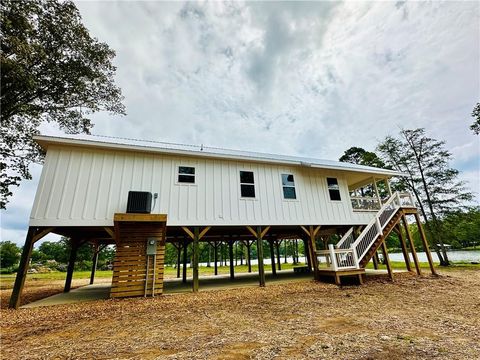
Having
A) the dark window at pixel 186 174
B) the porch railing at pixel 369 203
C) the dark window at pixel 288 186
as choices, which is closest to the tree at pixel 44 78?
the dark window at pixel 186 174

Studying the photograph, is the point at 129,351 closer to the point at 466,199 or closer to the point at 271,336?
the point at 271,336

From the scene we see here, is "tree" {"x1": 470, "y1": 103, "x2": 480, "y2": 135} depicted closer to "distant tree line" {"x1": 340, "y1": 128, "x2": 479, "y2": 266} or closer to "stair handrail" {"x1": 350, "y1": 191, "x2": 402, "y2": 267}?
"distant tree line" {"x1": 340, "y1": 128, "x2": 479, "y2": 266}

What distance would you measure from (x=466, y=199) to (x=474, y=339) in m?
19.9

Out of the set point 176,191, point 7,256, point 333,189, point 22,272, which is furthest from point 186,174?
point 7,256

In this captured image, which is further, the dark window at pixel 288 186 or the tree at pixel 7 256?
the tree at pixel 7 256

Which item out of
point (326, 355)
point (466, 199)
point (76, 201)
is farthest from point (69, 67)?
point (466, 199)

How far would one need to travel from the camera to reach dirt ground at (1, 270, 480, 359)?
2991mm

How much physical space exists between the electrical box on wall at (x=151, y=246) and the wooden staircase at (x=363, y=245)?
6635 mm

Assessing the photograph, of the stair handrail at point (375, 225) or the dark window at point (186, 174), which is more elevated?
the dark window at point (186, 174)

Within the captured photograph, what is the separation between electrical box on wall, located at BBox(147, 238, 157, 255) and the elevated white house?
28 centimetres

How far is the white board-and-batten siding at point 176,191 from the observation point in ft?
23.2

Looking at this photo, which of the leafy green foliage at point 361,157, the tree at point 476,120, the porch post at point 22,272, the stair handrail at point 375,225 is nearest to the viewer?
the porch post at point 22,272

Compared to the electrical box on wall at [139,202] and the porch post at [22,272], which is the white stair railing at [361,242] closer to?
the electrical box on wall at [139,202]

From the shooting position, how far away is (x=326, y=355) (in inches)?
110
